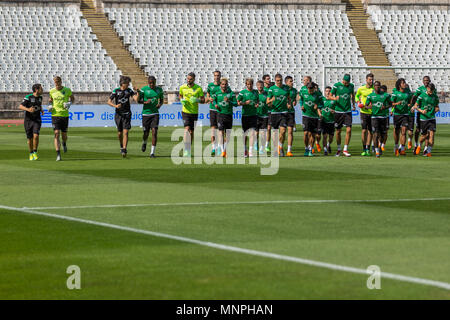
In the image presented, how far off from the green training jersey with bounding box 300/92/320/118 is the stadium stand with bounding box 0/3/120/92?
29057 millimetres

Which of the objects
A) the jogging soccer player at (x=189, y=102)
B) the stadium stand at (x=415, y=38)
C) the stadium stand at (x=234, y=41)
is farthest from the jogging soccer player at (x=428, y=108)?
the stadium stand at (x=415, y=38)

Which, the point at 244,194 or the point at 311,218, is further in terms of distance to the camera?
the point at 244,194

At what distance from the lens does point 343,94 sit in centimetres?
2598

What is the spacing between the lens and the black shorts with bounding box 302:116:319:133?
2609 cm

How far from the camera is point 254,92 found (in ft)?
84.8

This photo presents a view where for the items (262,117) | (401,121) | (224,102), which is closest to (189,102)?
(224,102)

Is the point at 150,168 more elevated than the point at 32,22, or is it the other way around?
the point at 32,22

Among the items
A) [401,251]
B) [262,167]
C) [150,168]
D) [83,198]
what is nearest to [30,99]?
[150,168]

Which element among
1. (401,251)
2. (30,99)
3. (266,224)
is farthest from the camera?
(30,99)

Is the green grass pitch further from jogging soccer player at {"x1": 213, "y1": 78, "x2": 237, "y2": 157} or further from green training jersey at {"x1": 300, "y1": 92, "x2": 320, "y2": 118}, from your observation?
green training jersey at {"x1": 300, "y1": 92, "x2": 320, "y2": 118}

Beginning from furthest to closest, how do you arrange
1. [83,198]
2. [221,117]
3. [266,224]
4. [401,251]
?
[221,117], [83,198], [266,224], [401,251]

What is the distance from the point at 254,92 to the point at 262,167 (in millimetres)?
4534
